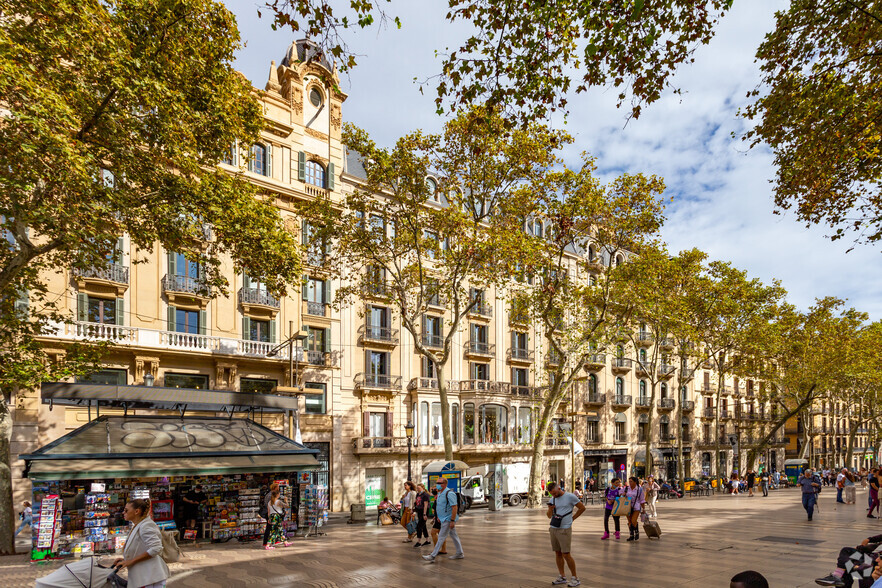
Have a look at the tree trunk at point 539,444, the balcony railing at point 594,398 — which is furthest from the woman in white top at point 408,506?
the balcony railing at point 594,398

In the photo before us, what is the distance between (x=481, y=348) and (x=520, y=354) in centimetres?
350

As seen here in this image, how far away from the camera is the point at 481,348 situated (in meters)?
38.2

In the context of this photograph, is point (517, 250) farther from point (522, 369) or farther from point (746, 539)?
point (522, 369)

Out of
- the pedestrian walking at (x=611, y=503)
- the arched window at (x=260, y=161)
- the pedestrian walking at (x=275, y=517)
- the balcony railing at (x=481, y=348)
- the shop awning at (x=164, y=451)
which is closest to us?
the shop awning at (x=164, y=451)

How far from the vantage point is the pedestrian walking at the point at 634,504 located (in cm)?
1581

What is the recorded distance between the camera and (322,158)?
31125mm

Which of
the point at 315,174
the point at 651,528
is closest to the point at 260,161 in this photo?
the point at 315,174

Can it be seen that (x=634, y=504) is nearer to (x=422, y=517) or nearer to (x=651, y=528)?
(x=651, y=528)

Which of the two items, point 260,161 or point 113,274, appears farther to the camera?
point 260,161

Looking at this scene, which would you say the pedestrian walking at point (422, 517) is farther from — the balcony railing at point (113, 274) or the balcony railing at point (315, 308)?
the balcony railing at point (315, 308)

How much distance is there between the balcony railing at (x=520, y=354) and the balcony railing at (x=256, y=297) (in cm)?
1680

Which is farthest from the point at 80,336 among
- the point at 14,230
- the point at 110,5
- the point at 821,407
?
the point at 821,407

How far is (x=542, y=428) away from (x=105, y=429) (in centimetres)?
1719

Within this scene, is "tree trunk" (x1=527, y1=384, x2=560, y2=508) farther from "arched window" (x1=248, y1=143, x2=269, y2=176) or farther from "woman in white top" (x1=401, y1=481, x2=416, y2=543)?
"arched window" (x1=248, y1=143, x2=269, y2=176)
